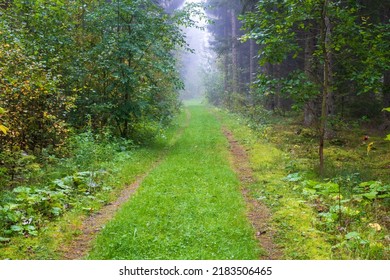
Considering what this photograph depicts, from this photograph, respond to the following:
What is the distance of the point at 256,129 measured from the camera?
61.0 ft

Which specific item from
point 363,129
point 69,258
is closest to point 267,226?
point 69,258

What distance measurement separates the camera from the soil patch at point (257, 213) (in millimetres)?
5759

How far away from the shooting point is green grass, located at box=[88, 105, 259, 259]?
18.1 feet

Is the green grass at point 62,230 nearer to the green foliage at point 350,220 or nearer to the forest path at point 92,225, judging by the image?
the forest path at point 92,225

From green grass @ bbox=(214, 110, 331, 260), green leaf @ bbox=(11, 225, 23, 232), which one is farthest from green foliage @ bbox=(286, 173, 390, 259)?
green leaf @ bbox=(11, 225, 23, 232)

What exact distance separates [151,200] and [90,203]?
130 cm

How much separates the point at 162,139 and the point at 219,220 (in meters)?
10.4

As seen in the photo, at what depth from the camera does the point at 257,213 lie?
7.39 m

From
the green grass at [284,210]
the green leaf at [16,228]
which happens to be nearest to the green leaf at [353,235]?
the green grass at [284,210]

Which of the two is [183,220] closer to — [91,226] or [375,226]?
[91,226]

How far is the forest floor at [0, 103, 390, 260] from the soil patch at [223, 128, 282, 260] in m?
0.02

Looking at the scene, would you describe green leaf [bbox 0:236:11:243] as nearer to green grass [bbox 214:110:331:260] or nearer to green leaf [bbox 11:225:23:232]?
green leaf [bbox 11:225:23:232]
